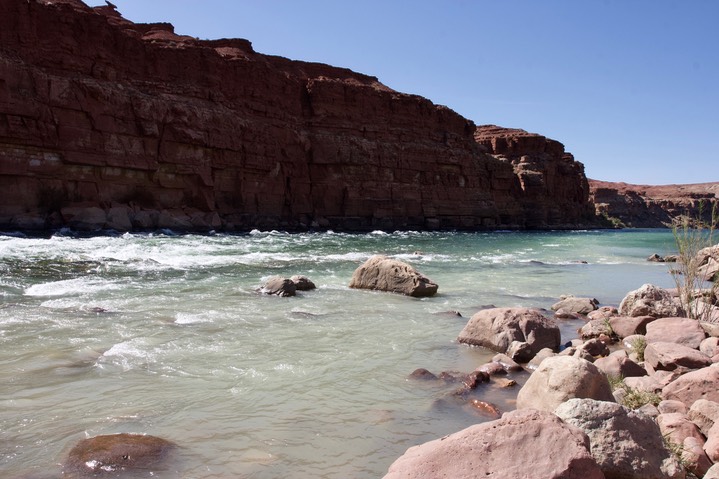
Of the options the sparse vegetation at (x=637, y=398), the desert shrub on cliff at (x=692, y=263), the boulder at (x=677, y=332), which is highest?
the desert shrub on cliff at (x=692, y=263)

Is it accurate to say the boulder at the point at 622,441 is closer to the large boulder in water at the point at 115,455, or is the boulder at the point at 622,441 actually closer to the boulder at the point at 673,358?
the boulder at the point at 673,358

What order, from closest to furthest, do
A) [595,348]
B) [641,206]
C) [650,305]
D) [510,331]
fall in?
[595,348] → [510,331] → [650,305] → [641,206]

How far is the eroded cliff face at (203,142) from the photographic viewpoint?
1098 inches

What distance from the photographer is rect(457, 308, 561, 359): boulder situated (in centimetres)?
706

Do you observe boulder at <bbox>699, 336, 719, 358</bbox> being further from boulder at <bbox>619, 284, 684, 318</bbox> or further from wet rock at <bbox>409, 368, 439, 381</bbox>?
wet rock at <bbox>409, 368, 439, 381</bbox>

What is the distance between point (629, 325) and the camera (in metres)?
7.76

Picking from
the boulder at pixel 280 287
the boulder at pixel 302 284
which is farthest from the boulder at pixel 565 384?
the boulder at pixel 302 284

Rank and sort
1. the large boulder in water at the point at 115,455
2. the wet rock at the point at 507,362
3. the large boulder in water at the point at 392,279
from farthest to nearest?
the large boulder in water at the point at 392,279
the wet rock at the point at 507,362
the large boulder in water at the point at 115,455

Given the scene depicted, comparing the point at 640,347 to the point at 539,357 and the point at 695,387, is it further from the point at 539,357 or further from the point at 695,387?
the point at 695,387

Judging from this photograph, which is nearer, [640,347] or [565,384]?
[565,384]

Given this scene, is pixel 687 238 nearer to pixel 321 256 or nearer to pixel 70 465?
pixel 70 465

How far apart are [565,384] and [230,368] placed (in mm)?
3656

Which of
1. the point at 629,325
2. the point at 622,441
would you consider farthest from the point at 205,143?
the point at 622,441

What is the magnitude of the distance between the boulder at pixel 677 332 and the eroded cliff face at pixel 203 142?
28.0 metres
